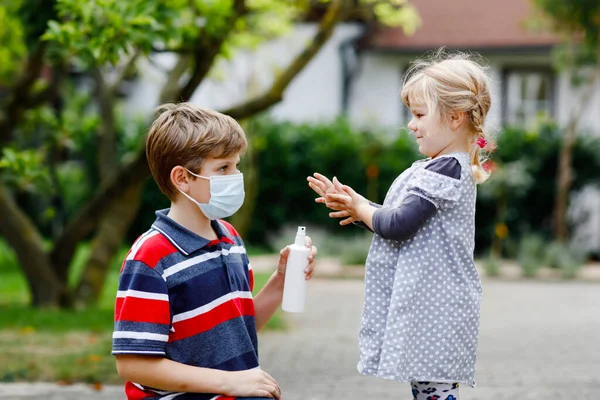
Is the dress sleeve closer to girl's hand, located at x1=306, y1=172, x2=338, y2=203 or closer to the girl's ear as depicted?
the girl's ear

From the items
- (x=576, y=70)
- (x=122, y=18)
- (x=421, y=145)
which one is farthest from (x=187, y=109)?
(x=576, y=70)

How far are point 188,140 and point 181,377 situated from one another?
0.68 meters

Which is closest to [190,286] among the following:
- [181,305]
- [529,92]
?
[181,305]

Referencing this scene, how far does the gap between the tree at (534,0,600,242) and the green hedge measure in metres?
0.50

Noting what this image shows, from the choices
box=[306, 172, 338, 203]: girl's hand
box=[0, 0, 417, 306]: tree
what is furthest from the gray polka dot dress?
box=[0, 0, 417, 306]: tree

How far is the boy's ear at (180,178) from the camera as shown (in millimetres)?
2650

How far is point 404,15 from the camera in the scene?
10.6 meters

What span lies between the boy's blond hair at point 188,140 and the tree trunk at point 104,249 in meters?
6.62

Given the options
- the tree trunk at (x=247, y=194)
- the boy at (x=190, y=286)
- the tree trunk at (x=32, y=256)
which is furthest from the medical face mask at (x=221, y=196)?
the tree trunk at (x=247, y=194)

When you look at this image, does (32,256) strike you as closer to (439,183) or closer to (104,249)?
(104,249)

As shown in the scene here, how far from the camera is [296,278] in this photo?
281 centimetres

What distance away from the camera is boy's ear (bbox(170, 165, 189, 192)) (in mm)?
2650

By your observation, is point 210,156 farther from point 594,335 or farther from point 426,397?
point 594,335

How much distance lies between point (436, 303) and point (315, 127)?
14447 millimetres
